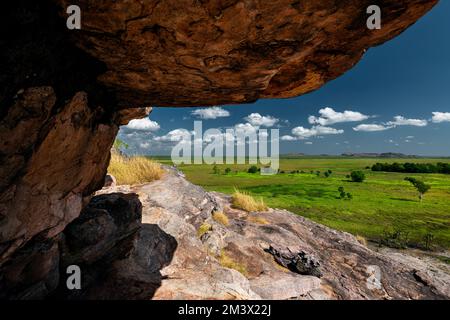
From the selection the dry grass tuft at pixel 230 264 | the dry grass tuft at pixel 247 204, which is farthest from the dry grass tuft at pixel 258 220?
the dry grass tuft at pixel 230 264

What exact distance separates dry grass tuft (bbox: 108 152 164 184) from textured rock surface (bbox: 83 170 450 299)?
0.68 m

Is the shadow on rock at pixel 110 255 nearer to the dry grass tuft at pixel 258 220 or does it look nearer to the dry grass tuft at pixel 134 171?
the dry grass tuft at pixel 134 171

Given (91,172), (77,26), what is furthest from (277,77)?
(91,172)

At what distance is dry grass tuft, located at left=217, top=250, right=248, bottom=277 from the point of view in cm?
841

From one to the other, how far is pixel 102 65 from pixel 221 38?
1892mm

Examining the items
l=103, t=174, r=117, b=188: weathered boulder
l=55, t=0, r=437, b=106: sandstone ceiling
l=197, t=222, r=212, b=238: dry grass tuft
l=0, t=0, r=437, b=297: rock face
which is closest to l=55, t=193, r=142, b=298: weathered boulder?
l=0, t=0, r=437, b=297: rock face

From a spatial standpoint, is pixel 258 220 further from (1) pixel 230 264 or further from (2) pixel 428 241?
(2) pixel 428 241

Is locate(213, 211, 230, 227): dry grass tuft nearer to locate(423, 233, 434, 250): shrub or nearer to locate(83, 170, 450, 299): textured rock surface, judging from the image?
locate(83, 170, 450, 299): textured rock surface

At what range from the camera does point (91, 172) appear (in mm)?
5078

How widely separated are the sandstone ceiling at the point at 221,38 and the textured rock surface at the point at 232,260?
4.29 meters

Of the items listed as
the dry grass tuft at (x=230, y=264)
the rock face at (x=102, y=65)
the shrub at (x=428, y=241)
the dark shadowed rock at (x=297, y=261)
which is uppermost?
the rock face at (x=102, y=65)

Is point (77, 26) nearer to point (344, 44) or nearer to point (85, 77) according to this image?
point (85, 77)

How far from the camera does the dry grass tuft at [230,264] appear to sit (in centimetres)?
841

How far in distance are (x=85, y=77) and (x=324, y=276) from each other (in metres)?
9.40
